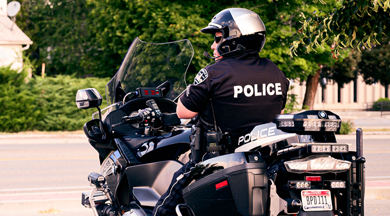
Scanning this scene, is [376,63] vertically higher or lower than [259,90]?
lower

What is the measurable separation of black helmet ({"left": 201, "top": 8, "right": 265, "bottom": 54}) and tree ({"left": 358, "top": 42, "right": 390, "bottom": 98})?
34.0 metres

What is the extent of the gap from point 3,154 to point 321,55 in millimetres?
10769

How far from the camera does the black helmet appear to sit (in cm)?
297

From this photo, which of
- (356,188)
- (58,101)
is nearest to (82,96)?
(356,188)

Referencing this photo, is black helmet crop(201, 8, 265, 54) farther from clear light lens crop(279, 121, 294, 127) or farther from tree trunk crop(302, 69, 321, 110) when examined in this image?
tree trunk crop(302, 69, 321, 110)

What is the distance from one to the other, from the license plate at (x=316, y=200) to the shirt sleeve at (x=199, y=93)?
0.82 meters

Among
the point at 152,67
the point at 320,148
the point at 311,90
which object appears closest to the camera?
the point at 320,148

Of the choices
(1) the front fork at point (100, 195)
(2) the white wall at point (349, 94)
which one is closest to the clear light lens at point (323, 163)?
(1) the front fork at point (100, 195)

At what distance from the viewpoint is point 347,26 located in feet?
20.5

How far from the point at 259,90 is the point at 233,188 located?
67 cm

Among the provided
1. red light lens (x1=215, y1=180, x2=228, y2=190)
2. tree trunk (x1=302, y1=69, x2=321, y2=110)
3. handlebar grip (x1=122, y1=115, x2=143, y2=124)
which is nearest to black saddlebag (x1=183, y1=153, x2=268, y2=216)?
red light lens (x1=215, y1=180, x2=228, y2=190)

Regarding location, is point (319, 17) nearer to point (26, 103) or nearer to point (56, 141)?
point (56, 141)

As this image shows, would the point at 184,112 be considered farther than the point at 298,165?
Yes

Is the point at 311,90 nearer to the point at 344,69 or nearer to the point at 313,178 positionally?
the point at 344,69
